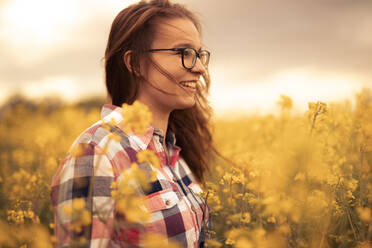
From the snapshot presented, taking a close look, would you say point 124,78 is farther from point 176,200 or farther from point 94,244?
point 94,244

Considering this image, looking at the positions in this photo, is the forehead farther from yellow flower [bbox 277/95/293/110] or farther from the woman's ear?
yellow flower [bbox 277/95/293/110]

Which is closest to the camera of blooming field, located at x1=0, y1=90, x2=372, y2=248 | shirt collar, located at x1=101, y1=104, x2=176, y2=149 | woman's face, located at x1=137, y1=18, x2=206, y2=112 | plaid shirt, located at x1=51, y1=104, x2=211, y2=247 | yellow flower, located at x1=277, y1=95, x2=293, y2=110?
plaid shirt, located at x1=51, y1=104, x2=211, y2=247

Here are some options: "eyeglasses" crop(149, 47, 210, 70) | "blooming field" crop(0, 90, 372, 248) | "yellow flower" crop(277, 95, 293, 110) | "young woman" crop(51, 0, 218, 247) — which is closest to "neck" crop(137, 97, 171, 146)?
"young woman" crop(51, 0, 218, 247)

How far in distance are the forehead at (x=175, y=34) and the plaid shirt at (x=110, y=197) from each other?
1.48 ft

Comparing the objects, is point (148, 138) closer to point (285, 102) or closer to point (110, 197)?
point (110, 197)

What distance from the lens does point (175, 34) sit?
5.36 ft

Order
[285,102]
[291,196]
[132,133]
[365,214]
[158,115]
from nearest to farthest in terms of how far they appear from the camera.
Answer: [365,214] → [132,133] → [291,196] → [158,115] → [285,102]

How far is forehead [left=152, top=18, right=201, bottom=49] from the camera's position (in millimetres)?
1622

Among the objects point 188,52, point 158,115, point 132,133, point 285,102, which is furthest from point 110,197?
point 285,102

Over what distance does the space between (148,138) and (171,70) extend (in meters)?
0.38

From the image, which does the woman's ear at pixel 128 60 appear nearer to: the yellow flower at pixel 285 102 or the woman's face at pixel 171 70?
the woman's face at pixel 171 70

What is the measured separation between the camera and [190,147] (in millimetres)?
2193

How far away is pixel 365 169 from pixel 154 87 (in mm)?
1546

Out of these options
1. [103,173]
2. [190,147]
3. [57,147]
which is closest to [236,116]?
[57,147]
